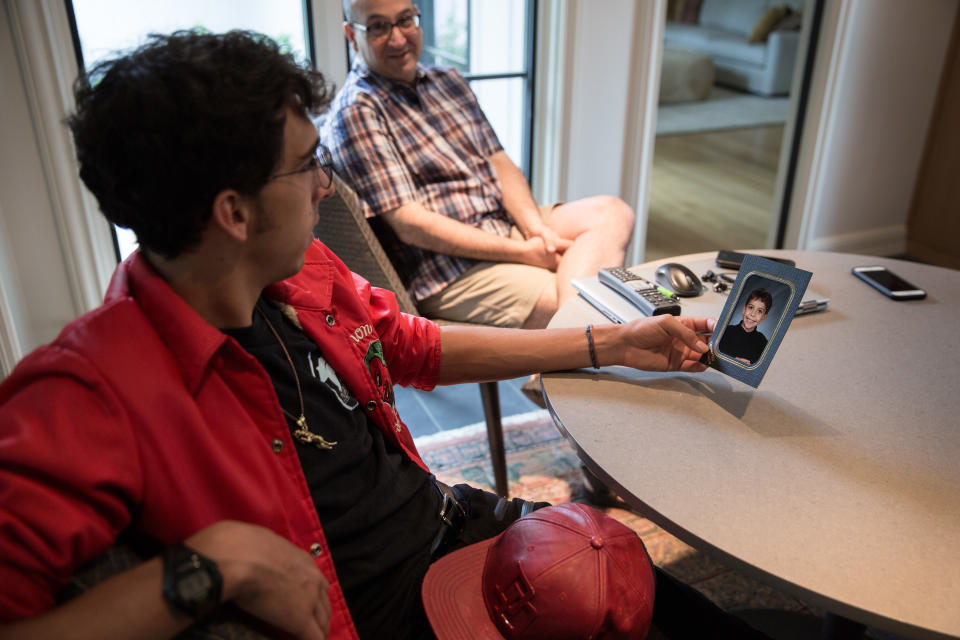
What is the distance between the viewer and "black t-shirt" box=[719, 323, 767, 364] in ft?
3.60

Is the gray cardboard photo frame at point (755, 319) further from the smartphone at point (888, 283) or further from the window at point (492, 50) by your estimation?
the window at point (492, 50)

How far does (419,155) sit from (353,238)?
429mm

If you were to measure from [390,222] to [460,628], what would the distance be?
4.06ft

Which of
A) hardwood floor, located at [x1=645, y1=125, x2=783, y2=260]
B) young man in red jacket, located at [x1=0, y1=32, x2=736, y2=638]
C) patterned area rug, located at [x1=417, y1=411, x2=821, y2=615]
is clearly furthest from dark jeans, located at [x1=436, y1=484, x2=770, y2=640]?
hardwood floor, located at [x1=645, y1=125, x2=783, y2=260]

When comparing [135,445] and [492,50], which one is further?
[492,50]

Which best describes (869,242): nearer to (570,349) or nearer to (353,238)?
(353,238)

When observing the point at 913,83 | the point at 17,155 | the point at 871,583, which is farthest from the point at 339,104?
the point at 913,83

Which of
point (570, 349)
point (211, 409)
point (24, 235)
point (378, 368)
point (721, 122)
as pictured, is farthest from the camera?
point (721, 122)

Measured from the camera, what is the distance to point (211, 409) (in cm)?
78

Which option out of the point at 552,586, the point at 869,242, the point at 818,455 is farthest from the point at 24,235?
the point at 869,242

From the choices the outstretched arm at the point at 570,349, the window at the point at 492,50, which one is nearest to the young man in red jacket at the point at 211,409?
the outstretched arm at the point at 570,349

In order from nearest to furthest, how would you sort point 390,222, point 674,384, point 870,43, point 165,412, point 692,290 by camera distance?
point 165,412 < point 674,384 < point 692,290 < point 390,222 < point 870,43

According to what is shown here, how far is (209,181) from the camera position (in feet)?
2.54

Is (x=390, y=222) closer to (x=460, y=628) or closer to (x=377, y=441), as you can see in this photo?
(x=377, y=441)
